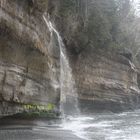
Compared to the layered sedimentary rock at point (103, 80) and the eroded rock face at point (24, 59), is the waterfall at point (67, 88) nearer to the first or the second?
the layered sedimentary rock at point (103, 80)

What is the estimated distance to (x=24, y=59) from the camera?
17.4 m

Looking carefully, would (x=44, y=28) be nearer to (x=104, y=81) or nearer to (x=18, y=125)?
(x=18, y=125)

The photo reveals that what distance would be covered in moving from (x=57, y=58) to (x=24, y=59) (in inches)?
162

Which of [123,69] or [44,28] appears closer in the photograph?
[44,28]

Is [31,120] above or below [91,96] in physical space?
below

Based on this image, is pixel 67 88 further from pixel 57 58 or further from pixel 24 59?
pixel 24 59

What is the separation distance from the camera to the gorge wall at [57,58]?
16.2 metres

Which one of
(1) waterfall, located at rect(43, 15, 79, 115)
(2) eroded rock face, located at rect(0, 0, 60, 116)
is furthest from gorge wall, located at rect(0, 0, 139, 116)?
(1) waterfall, located at rect(43, 15, 79, 115)

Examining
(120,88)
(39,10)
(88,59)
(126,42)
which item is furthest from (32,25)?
(126,42)

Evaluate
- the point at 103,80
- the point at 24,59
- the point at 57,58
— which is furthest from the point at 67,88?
the point at 24,59

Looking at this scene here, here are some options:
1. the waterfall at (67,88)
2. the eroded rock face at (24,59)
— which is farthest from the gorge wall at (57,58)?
the waterfall at (67,88)

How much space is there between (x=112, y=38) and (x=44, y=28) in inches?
606

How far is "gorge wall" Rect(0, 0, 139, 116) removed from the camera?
637 inches

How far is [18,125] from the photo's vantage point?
1667 centimetres
